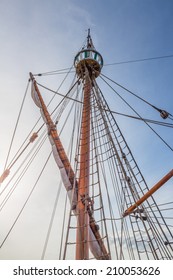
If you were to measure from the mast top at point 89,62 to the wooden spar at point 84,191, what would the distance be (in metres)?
2.12

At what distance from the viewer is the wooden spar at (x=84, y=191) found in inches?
159

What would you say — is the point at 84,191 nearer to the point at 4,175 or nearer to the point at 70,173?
the point at 70,173

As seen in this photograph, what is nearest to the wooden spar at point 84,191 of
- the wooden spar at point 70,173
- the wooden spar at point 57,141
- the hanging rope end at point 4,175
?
the wooden spar at point 70,173

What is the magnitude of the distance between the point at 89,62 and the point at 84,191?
6563mm

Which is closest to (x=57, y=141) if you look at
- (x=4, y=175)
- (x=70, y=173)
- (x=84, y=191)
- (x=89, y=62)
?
(x=70, y=173)

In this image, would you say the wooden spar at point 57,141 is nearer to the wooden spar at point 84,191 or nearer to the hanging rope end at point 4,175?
the wooden spar at point 84,191

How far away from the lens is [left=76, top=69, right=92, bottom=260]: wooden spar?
403cm

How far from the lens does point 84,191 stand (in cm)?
511

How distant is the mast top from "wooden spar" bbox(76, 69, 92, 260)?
2.12 meters

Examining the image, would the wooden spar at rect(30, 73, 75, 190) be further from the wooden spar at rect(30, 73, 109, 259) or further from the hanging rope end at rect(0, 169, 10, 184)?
the hanging rope end at rect(0, 169, 10, 184)

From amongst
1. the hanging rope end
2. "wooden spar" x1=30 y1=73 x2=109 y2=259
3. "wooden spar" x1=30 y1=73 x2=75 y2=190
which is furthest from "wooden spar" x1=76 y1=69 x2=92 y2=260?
the hanging rope end


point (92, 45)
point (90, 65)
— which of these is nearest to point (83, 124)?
point (90, 65)
